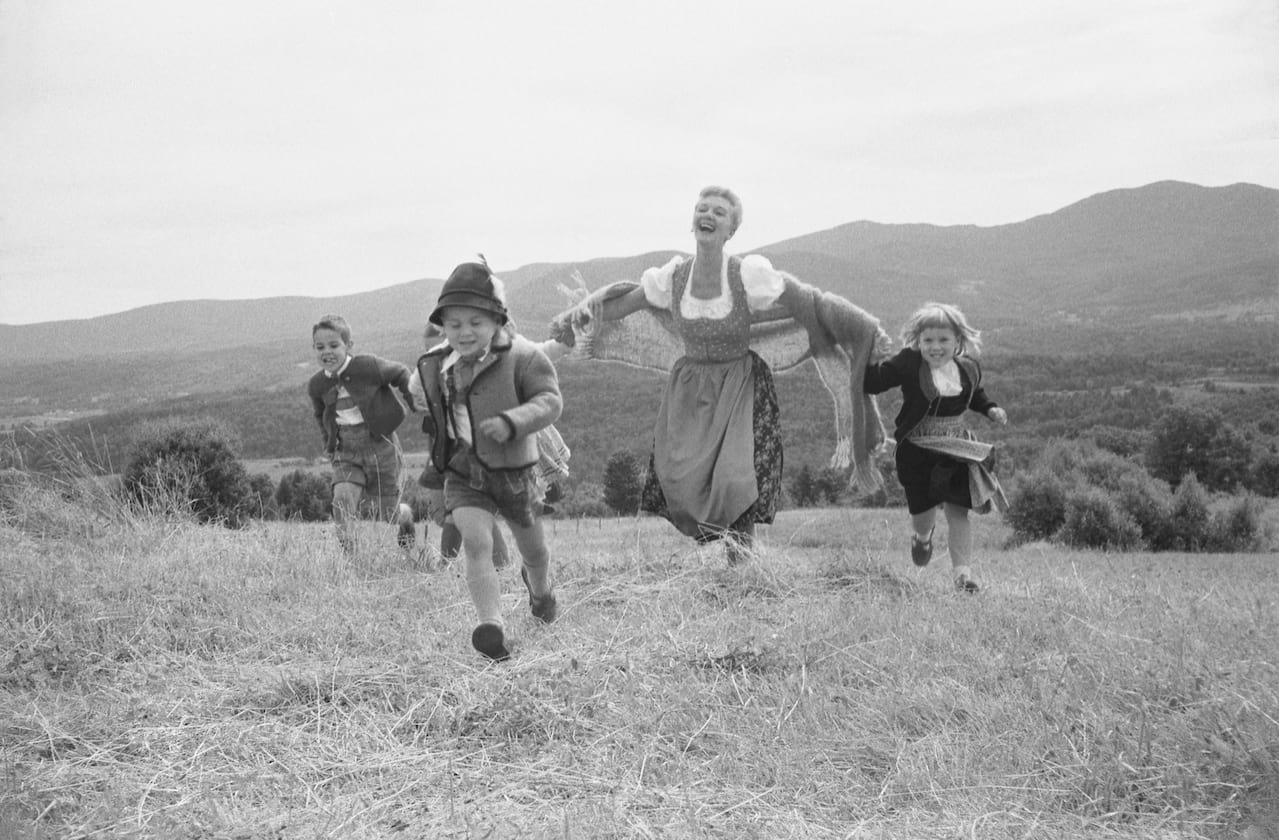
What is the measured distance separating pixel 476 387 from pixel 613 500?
13272 millimetres

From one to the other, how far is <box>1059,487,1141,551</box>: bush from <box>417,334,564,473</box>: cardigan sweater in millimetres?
7089

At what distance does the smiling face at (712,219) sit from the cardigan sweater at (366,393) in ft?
8.12

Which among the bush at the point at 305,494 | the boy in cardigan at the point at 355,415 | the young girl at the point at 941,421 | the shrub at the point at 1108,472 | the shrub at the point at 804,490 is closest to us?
the young girl at the point at 941,421

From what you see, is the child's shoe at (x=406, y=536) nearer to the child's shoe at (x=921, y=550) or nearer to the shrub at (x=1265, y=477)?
the child's shoe at (x=921, y=550)

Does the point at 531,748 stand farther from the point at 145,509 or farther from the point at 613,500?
the point at 613,500

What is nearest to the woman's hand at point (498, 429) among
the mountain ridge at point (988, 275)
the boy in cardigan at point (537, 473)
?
the boy in cardigan at point (537, 473)

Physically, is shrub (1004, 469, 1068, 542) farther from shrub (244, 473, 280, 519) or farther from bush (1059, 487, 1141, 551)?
shrub (244, 473, 280, 519)

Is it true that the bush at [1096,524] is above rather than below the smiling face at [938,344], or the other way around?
below

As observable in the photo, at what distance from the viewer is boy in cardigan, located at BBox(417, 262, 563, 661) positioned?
185 inches

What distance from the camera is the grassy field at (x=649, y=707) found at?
311cm

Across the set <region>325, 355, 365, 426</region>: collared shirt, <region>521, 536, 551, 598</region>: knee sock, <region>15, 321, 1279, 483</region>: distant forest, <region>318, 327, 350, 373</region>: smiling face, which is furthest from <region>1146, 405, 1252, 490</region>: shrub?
<region>521, 536, 551, 598</region>: knee sock

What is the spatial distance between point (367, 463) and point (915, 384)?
3.90m

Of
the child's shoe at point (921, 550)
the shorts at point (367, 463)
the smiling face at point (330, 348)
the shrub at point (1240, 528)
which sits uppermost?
the smiling face at point (330, 348)

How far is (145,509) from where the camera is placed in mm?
8031
